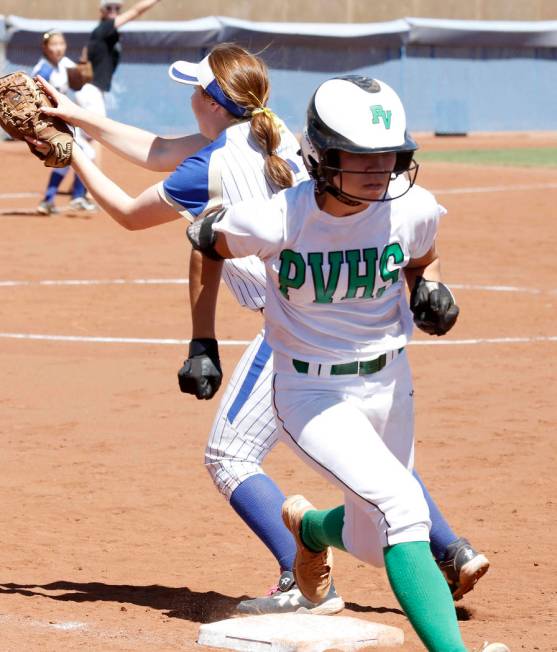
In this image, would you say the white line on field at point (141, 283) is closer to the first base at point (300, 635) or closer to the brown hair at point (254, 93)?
the brown hair at point (254, 93)

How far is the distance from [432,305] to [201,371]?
32.5 inches

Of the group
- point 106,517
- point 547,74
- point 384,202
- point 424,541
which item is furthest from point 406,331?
point 547,74

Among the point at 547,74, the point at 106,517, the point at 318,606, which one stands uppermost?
the point at 318,606

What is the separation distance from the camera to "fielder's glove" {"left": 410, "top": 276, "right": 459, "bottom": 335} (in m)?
4.81

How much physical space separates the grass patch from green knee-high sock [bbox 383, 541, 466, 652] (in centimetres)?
2267

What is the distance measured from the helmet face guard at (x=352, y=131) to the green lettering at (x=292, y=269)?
0.23 metres

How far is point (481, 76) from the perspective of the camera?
35.8 meters

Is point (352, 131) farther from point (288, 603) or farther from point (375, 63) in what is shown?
point (375, 63)

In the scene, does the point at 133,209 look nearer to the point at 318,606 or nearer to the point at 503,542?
the point at 318,606

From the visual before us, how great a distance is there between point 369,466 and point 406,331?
603 millimetres

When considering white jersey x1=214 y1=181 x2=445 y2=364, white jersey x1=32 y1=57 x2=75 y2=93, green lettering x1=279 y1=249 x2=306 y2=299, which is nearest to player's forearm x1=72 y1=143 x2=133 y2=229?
white jersey x1=214 y1=181 x2=445 y2=364

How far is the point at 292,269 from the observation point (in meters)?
4.59

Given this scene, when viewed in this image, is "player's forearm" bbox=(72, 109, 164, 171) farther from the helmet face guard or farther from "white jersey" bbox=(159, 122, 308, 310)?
the helmet face guard

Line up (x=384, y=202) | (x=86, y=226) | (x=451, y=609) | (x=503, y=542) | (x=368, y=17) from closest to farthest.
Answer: (x=451, y=609), (x=384, y=202), (x=503, y=542), (x=86, y=226), (x=368, y=17)
